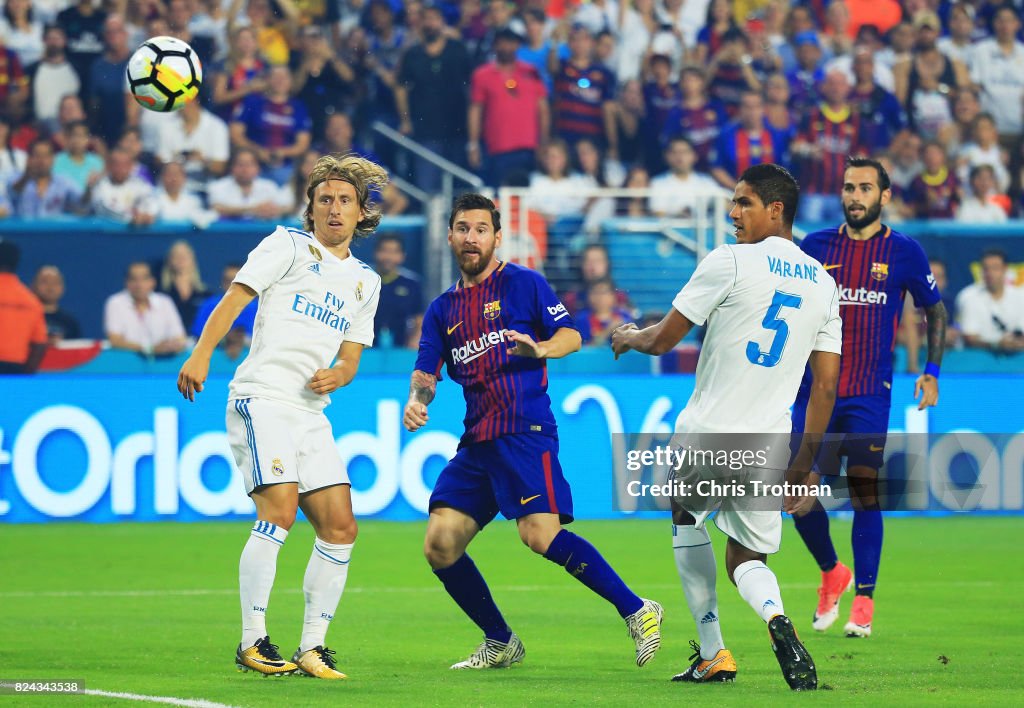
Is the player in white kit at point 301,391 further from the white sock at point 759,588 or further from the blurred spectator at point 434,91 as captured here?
the blurred spectator at point 434,91

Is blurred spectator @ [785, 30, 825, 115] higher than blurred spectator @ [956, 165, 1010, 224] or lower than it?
higher

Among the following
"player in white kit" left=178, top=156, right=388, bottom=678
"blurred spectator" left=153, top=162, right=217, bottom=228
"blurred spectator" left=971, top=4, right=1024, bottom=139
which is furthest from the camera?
"blurred spectator" left=971, top=4, right=1024, bottom=139

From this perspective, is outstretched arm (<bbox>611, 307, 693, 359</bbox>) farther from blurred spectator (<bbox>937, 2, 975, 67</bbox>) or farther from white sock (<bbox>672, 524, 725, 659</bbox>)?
blurred spectator (<bbox>937, 2, 975, 67</bbox>)

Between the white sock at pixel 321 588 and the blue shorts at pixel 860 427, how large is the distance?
284 centimetres

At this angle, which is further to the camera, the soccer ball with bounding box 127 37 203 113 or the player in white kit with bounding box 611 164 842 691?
the soccer ball with bounding box 127 37 203 113

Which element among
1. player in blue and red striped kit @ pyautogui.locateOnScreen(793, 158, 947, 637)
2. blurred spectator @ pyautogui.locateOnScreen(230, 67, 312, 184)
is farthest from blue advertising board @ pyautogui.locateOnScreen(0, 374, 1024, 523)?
player in blue and red striped kit @ pyautogui.locateOnScreen(793, 158, 947, 637)

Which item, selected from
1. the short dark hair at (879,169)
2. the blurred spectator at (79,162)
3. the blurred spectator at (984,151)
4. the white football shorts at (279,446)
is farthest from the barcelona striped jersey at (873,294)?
the blurred spectator at (984,151)

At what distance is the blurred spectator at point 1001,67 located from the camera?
19.0 metres

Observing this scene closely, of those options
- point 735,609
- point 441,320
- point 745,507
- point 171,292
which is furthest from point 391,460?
point 745,507

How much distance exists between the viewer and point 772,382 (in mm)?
6254

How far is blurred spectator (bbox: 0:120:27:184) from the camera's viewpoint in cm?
1631

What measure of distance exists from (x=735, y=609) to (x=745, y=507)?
2.96 m

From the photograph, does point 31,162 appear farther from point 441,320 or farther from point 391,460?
point 441,320

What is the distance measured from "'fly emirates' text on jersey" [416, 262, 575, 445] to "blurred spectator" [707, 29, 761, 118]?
1179cm
